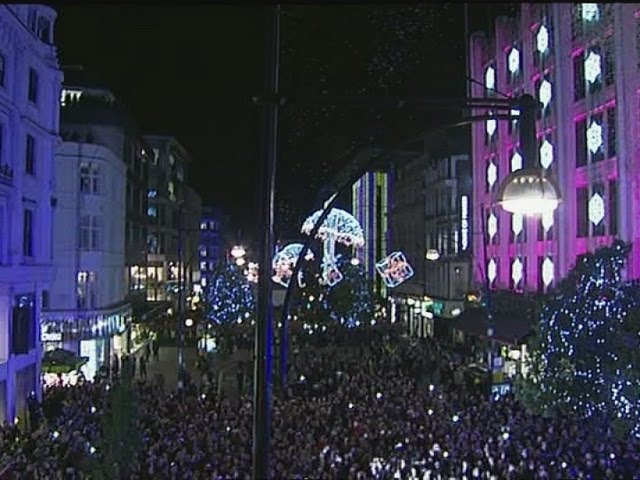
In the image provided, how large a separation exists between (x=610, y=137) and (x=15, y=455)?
2606 cm

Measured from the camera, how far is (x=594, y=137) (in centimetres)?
3472

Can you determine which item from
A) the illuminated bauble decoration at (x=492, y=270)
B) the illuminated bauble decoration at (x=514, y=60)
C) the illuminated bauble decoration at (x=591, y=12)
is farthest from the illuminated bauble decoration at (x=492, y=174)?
the illuminated bauble decoration at (x=591, y=12)

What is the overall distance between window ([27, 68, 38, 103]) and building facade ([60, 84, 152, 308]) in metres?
13.5

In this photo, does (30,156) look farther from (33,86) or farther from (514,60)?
(514,60)

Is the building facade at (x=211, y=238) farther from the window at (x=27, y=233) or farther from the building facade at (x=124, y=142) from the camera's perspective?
the window at (x=27, y=233)

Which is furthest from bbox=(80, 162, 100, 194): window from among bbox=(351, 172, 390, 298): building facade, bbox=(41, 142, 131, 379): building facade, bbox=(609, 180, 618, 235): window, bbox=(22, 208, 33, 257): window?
bbox=(351, 172, 390, 298): building facade

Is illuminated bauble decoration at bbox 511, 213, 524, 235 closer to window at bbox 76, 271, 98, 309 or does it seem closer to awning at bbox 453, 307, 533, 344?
awning at bbox 453, 307, 533, 344

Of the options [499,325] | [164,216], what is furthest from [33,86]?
[164,216]

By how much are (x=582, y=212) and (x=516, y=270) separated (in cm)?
833

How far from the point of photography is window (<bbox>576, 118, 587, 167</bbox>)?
36.3 meters

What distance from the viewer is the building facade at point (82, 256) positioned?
42781mm

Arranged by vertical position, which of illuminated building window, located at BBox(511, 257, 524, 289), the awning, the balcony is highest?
the balcony

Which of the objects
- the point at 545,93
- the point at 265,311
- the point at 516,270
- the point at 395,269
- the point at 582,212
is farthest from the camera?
the point at 395,269

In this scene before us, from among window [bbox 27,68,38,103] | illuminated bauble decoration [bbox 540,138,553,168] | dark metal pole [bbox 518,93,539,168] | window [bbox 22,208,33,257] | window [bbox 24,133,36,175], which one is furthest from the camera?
Answer: illuminated bauble decoration [bbox 540,138,553,168]
